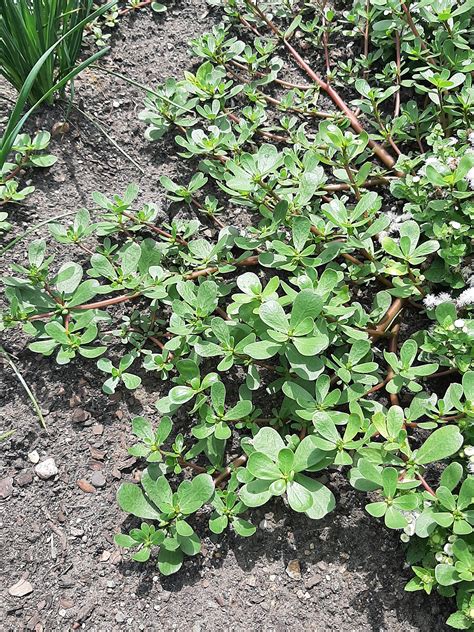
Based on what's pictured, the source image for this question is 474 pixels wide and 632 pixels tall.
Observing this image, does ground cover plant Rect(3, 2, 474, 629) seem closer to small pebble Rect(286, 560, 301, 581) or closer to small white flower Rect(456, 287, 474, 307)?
small white flower Rect(456, 287, 474, 307)

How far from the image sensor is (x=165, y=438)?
5.24 ft

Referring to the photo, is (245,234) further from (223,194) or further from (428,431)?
(428,431)

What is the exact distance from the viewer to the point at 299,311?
150 cm

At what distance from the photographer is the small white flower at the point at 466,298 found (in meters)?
1.62

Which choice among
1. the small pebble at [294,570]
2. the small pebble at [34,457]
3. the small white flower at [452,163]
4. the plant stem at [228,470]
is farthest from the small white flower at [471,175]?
the small pebble at [34,457]

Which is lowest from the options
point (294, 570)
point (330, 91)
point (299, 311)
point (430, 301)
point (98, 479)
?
point (294, 570)

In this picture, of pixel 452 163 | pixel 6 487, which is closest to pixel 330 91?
pixel 452 163

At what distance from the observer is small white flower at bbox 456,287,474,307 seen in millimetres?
1624

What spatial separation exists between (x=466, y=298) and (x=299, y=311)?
483mm

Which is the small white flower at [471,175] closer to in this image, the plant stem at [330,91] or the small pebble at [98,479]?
the plant stem at [330,91]

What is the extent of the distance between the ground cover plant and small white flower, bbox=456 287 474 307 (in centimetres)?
1

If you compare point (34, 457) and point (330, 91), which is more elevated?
point (330, 91)

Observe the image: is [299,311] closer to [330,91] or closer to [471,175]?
[471,175]

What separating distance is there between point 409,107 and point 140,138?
38.3 inches
